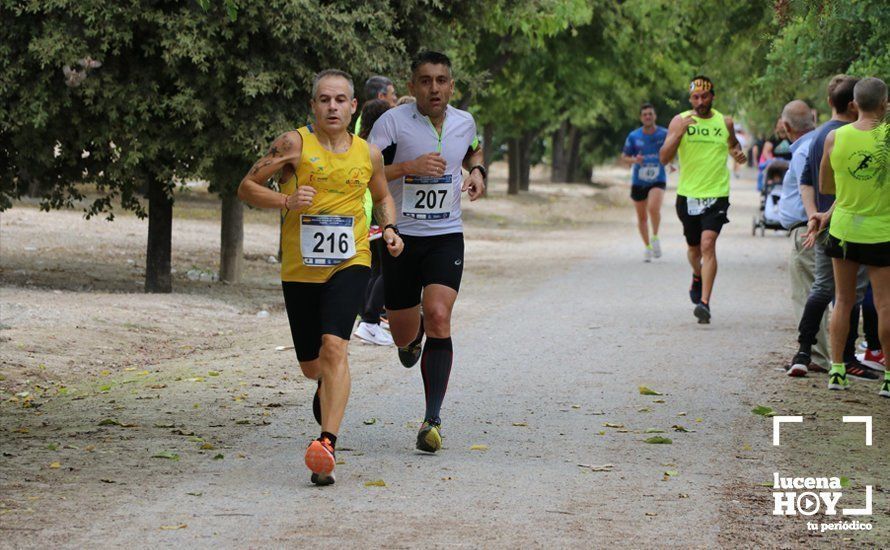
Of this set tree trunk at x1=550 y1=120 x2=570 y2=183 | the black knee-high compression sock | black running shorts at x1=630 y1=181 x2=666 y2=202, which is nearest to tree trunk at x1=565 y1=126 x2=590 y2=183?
tree trunk at x1=550 y1=120 x2=570 y2=183

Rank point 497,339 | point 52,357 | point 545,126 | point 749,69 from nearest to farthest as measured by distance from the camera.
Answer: point 52,357, point 497,339, point 749,69, point 545,126

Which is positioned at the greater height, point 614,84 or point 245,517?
point 614,84

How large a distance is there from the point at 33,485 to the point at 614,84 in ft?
104

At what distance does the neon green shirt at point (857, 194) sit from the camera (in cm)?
961

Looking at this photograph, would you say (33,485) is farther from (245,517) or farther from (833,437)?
(833,437)

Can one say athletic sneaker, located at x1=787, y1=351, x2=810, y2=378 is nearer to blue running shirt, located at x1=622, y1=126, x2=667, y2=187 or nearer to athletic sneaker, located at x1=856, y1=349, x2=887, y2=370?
athletic sneaker, located at x1=856, y1=349, x2=887, y2=370

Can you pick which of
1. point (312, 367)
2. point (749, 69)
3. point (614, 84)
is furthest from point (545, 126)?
point (312, 367)

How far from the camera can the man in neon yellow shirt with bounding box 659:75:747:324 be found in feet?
46.0

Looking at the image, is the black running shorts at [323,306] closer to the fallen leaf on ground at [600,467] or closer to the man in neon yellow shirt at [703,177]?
the fallen leaf on ground at [600,467]

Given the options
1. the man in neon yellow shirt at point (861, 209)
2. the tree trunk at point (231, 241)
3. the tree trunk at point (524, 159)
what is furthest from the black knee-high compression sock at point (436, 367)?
the tree trunk at point (524, 159)

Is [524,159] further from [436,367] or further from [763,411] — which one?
[436,367]

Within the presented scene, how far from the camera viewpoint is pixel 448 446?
810 cm

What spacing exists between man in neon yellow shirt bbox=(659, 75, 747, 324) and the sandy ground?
53 cm

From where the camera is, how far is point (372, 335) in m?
12.7
